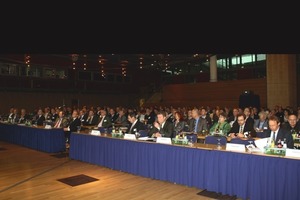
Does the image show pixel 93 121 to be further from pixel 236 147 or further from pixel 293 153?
pixel 293 153

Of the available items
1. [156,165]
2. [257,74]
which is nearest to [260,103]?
[257,74]

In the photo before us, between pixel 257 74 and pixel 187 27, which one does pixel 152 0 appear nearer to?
pixel 187 27

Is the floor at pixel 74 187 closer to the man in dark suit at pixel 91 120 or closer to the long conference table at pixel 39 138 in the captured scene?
the long conference table at pixel 39 138

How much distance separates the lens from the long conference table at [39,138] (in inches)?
351

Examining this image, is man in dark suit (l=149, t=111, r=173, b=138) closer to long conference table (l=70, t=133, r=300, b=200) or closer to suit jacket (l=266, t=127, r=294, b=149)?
long conference table (l=70, t=133, r=300, b=200)

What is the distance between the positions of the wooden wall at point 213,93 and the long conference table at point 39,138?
12.3m

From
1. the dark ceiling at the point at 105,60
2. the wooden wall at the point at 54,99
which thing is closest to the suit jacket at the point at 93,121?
the dark ceiling at the point at 105,60

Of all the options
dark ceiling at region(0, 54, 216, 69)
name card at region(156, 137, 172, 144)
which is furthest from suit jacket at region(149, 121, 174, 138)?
dark ceiling at region(0, 54, 216, 69)

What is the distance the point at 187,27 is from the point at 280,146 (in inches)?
155

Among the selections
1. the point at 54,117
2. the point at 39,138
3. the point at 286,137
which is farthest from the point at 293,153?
the point at 54,117

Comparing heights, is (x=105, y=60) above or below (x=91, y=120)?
above

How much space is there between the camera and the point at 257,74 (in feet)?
64.4

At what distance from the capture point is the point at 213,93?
1938 centimetres

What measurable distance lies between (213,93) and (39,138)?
13.2 metres
